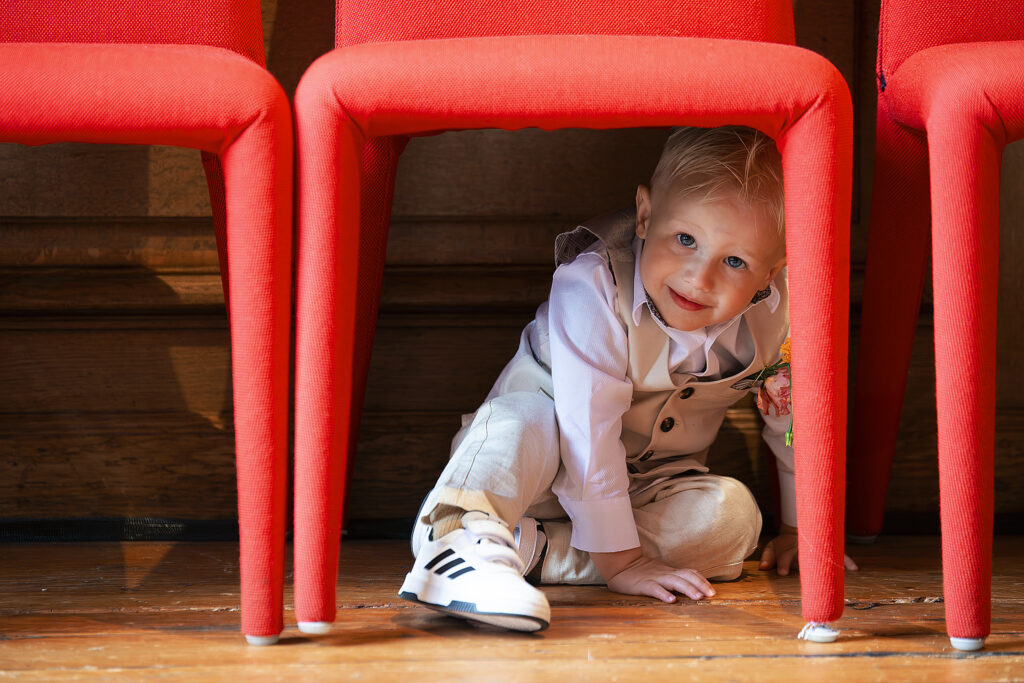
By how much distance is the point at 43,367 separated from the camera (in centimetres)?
110

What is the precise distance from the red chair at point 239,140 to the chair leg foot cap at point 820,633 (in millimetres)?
372

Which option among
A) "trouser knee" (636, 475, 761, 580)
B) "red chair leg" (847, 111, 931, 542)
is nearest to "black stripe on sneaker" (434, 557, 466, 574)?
"trouser knee" (636, 475, 761, 580)

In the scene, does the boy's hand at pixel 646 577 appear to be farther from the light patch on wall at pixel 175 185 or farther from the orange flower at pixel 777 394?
the light patch on wall at pixel 175 185

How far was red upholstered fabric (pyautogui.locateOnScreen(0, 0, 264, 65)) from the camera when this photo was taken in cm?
68

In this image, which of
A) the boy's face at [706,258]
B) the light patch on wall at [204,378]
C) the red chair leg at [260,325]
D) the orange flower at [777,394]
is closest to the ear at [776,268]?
the boy's face at [706,258]

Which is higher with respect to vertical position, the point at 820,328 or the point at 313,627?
the point at 820,328

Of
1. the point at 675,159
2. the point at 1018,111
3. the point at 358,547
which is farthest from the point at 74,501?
the point at 1018,111

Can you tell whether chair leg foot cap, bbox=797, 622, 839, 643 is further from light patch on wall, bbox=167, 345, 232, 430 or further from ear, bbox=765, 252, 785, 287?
light patch on wall, bbox=167, 345, 232, 430

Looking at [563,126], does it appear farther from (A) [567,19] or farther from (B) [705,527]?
(B) [705,527]

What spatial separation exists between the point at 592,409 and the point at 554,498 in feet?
0.43

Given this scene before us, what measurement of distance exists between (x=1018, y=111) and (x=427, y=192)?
26.0 inches

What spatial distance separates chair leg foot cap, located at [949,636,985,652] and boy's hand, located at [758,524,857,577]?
26 cm

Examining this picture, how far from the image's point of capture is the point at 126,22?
69cm

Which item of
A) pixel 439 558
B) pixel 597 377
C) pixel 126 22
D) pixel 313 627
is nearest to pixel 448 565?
pixel 439 558
